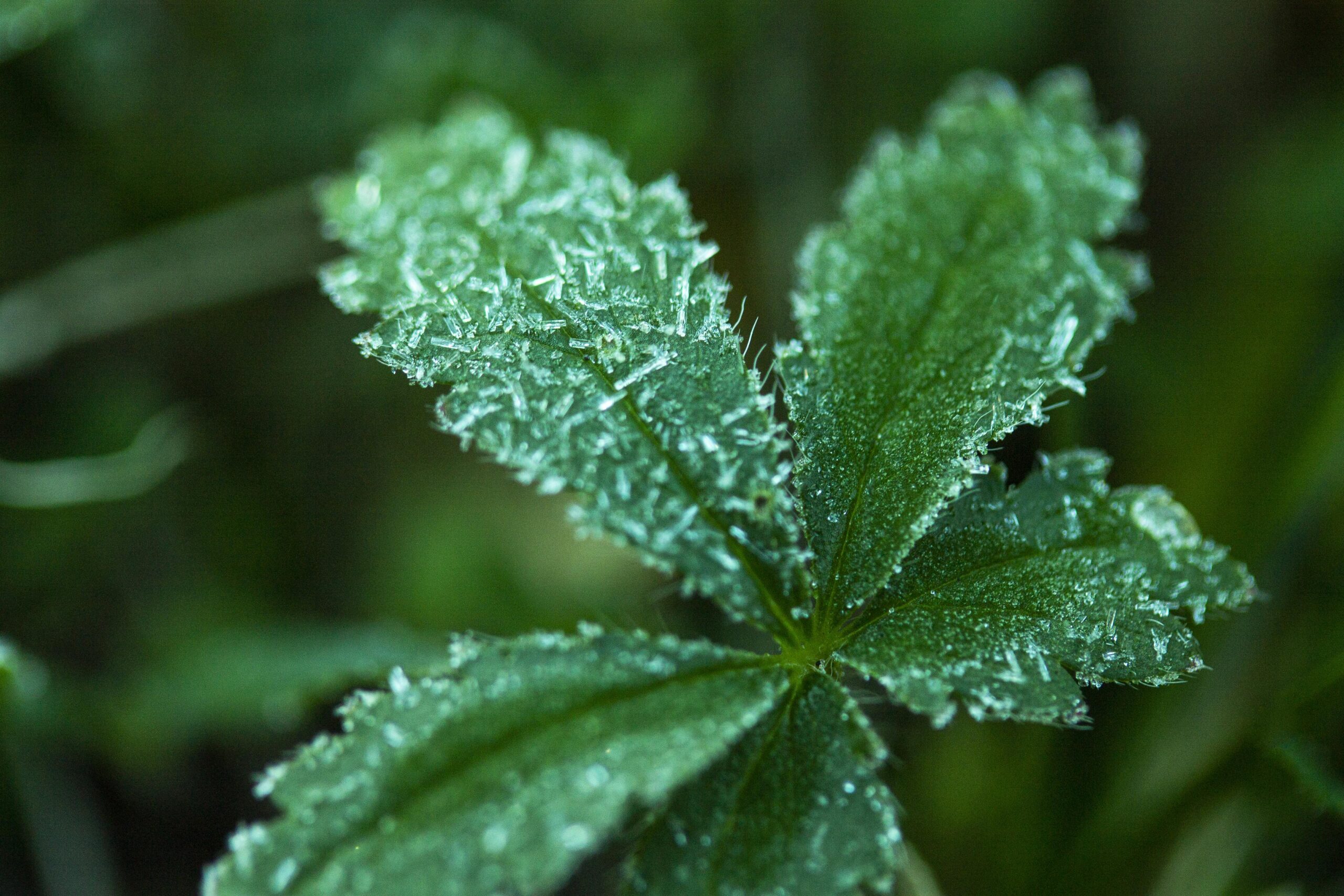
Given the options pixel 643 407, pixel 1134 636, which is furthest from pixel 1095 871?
pixel 643 407

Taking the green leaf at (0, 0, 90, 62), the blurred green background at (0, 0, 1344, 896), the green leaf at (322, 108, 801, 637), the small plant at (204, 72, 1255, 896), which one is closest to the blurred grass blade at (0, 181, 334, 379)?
the blurred green background at (0, 0, 1344, 896)

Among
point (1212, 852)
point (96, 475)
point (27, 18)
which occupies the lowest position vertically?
point (1212, 852)

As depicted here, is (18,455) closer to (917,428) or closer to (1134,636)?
(917,428)

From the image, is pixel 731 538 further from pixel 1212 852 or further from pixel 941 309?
pixel 1212 852

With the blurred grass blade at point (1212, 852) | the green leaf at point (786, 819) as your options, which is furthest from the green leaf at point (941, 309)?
the blurred grass blade at point (1212, 852)

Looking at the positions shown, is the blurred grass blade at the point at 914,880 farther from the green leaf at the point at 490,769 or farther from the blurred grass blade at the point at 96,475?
the blurred grass blade at the point at 96,475

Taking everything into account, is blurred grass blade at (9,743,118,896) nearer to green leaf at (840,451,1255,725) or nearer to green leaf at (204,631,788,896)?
green leaf at (204,631,788,896)

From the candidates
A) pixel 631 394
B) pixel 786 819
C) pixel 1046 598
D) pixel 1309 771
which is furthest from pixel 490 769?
pixel 1309 771
